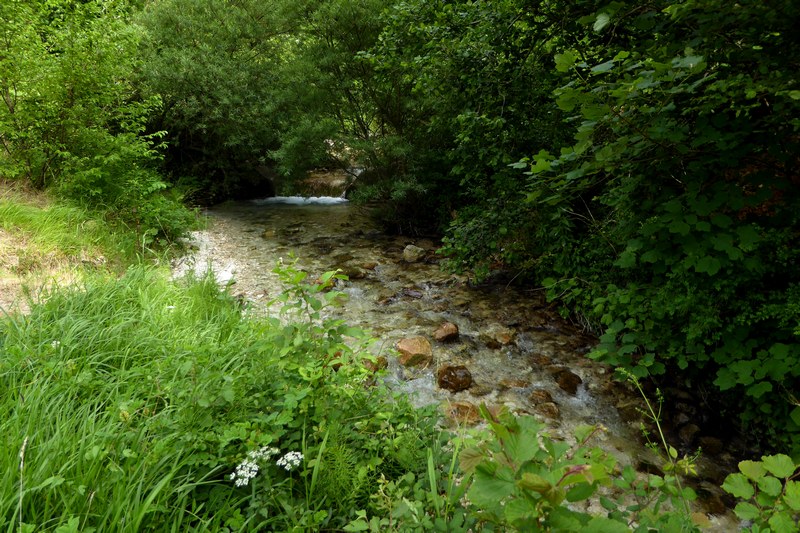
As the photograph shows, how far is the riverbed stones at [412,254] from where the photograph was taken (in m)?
8.15

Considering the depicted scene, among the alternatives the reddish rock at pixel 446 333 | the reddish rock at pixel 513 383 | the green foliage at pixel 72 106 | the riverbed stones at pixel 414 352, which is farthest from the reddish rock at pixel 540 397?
the green foliage at pixel 72 106

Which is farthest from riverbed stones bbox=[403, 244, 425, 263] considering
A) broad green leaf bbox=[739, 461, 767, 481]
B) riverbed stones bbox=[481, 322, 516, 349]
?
broad green leaf bbox=[739, 461, 767, 481]

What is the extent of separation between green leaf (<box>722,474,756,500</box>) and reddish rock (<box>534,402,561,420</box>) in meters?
2.46

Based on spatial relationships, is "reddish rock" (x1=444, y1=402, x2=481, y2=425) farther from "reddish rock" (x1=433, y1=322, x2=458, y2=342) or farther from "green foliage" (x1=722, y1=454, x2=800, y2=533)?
"green foliage" (x1=722, y1=454, x2=800, y2=533)

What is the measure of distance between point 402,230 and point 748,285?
7.70m

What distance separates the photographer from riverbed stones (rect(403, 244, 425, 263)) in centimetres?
815

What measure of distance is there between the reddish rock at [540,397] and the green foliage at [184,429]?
67.4 inches

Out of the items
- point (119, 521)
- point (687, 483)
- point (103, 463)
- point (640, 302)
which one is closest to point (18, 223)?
point (103, 463)

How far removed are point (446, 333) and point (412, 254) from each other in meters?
3.41

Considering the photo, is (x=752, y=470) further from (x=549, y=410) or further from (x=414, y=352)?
(x=414, y=352)

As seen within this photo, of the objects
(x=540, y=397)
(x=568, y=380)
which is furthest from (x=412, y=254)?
(x=540, y=397)

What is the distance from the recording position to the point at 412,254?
8273 millimetres

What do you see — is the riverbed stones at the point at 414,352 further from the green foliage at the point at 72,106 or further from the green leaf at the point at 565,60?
the green foliage at the point at 72,106

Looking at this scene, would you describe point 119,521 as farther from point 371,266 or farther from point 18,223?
point 371,266
